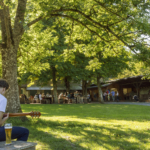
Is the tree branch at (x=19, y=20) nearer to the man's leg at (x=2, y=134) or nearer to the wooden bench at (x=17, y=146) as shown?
the man's leg at (x=2, y=134)

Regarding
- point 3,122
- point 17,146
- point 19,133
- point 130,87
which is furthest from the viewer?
point 130,87

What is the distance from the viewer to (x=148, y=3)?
757 cm

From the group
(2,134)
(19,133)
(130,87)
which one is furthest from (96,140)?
(130,87)

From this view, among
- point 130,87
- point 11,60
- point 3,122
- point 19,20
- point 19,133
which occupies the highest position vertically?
point 19,20

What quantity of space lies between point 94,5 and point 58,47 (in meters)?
16.7

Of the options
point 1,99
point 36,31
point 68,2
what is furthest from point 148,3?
point 36,31

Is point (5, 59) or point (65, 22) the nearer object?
point (5, 59)

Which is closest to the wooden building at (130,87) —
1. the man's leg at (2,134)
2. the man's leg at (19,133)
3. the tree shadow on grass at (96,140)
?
the tree shadow on grass at (96,140)

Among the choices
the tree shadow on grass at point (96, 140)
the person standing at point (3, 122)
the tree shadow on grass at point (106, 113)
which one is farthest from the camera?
the tree shadow on grass at point (106, 113)

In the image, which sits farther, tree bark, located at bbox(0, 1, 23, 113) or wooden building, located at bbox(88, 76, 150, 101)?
wooden building, located at bbox(88, 76, 150, 101)

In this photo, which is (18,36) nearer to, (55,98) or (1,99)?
(1,99)

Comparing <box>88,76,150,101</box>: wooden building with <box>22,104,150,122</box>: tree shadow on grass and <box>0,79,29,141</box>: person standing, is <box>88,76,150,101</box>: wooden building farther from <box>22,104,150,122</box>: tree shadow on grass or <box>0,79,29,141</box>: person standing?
<box>0,79,29,141</box>: person standing

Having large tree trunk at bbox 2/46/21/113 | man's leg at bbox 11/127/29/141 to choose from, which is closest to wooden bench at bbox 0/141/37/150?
man's leg at bbox 11/127/29/141

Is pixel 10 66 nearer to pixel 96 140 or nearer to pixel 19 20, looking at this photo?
pixel 19 20
